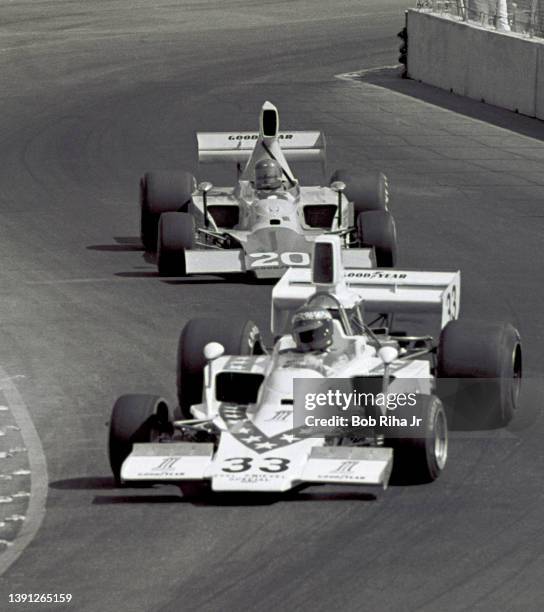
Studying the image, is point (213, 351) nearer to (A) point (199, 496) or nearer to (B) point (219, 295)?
(A) point (199, 496)

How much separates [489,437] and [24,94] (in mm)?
27496

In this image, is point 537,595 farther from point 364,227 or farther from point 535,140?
point 535,140

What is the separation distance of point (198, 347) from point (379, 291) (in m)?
2.45

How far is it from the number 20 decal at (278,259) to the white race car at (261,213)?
12mm

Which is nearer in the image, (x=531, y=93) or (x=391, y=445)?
A: (x=391, y=445)

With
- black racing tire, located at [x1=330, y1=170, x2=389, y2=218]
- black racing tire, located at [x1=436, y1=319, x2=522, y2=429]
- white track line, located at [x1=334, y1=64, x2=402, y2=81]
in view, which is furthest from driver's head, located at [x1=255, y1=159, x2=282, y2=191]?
white track line, located at [x1=334, y1=64, x2=402, y2=81]

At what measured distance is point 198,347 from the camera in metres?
A: 16.4

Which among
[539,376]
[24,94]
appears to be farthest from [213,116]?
[539,376]

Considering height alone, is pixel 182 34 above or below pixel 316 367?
below

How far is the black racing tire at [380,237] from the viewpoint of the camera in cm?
2309

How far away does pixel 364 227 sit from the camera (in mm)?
23234

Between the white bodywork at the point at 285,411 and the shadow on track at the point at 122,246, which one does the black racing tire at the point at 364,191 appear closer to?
the shadow on track at the point at 122,246

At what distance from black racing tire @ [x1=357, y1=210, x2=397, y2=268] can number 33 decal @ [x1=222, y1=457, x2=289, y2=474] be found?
8932 mm

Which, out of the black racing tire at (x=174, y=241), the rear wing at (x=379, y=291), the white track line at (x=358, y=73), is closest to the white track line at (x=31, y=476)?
the rear wing at (x=379, y=291)
